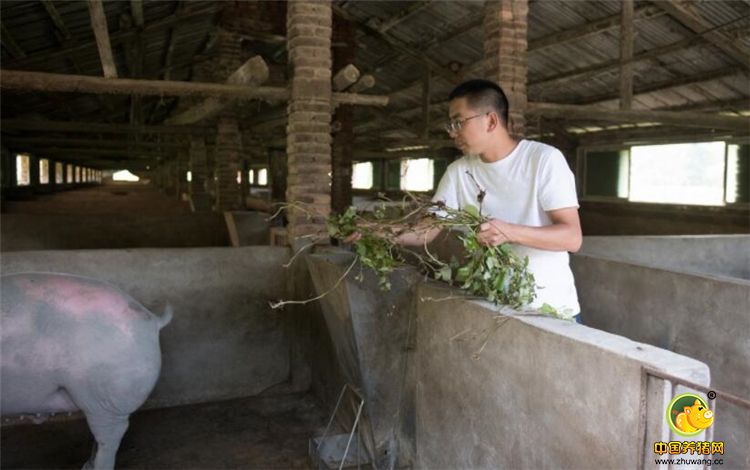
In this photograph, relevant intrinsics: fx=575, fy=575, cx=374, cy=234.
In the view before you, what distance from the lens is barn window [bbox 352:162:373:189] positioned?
1150 inches

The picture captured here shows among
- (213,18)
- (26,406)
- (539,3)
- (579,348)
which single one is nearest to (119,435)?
(26,406)

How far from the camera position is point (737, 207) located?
12008 millimetres

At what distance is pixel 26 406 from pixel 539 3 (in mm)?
10750

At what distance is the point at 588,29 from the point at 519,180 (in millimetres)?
9462

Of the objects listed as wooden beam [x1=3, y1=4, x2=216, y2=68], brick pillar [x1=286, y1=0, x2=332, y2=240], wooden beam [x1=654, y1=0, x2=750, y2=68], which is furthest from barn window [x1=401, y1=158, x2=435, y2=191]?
brick pillar [x1=286, y1=0, x2=332, y2=240]

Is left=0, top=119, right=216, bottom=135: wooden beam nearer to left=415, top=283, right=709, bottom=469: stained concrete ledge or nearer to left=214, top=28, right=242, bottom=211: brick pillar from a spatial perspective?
left=214, top=28, right=242, bottom=211: brick pillar

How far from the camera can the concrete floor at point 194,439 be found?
172 inches

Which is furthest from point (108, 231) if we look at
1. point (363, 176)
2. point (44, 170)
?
point (363, 176)

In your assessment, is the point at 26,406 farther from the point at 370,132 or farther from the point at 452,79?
the point at 370,132

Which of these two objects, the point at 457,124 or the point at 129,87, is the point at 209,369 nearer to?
the point at 129,87

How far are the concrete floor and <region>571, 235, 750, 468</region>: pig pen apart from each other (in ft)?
8.57

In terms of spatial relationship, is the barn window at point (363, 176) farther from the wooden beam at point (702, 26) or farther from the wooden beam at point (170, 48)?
the wooden beam at point (702, 26)

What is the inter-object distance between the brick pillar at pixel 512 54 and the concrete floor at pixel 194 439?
4.77 m

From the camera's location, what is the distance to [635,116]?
8656 mm
